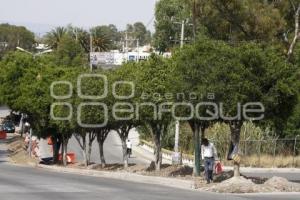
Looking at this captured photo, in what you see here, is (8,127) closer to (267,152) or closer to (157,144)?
(267,152)

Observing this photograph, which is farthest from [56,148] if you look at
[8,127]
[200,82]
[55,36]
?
[55,36]

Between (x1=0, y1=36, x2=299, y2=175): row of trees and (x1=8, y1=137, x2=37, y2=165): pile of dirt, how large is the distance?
404 cm

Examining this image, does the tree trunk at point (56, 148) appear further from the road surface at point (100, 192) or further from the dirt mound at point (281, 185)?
the dirt mound at point (281, 185)

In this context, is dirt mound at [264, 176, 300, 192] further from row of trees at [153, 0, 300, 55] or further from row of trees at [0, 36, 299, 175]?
row of trees at [153, 0, 300, 55]

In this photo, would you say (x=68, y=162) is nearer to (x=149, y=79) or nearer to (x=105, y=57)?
(x=149, y=79)

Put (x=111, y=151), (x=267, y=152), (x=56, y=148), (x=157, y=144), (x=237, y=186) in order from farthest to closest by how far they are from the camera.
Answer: (x=111, y=151) < (x=56, y=148) < (x=267, y=152) < (x=157, y=144) < (x=237, y=186)

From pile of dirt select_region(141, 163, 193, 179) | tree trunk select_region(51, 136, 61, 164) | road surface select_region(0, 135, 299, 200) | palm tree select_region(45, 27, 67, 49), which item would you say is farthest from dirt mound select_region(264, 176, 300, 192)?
palm tree select_region(45, 27, 67, 49)

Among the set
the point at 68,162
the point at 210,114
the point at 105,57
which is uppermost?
the point at 105,57

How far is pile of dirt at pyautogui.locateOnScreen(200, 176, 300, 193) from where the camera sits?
68.1ft

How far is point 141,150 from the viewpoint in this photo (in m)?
56.6

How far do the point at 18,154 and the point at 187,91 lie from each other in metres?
36.8

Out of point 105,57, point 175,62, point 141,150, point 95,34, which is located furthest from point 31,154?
point 95,34

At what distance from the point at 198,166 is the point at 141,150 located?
31473 millimetres

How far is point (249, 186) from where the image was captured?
20875 millimetres
